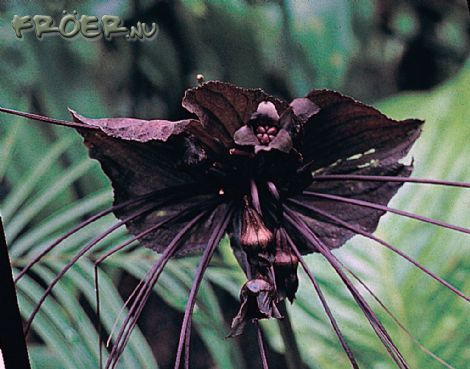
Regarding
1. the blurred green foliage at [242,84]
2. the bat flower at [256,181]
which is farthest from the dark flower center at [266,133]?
the blurred green foliage at [242,84]

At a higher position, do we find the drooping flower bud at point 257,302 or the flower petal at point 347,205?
the flower petal at point 347,205

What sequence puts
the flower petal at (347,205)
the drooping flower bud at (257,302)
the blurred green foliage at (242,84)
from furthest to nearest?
the blurred green foliage at (242,84), the flower petal at (347,205), the drooping flower bud at (257,302)

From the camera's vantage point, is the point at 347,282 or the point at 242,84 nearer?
the point at 347,282

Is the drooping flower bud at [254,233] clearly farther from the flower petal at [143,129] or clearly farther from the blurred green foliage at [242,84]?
the blurred green foliage at [242,84]

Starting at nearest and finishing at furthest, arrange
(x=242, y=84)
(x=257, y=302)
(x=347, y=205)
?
(x=257, y=302) → (x=347, y=205) → (x=242, y=84)

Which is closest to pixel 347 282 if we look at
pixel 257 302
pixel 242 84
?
pixel 257 302

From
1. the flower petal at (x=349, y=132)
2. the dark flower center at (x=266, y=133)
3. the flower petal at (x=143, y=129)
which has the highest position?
the flower petal at (x=349, y=132)

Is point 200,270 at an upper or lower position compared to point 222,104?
lower

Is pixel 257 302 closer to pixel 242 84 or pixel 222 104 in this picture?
pixel 222 104
